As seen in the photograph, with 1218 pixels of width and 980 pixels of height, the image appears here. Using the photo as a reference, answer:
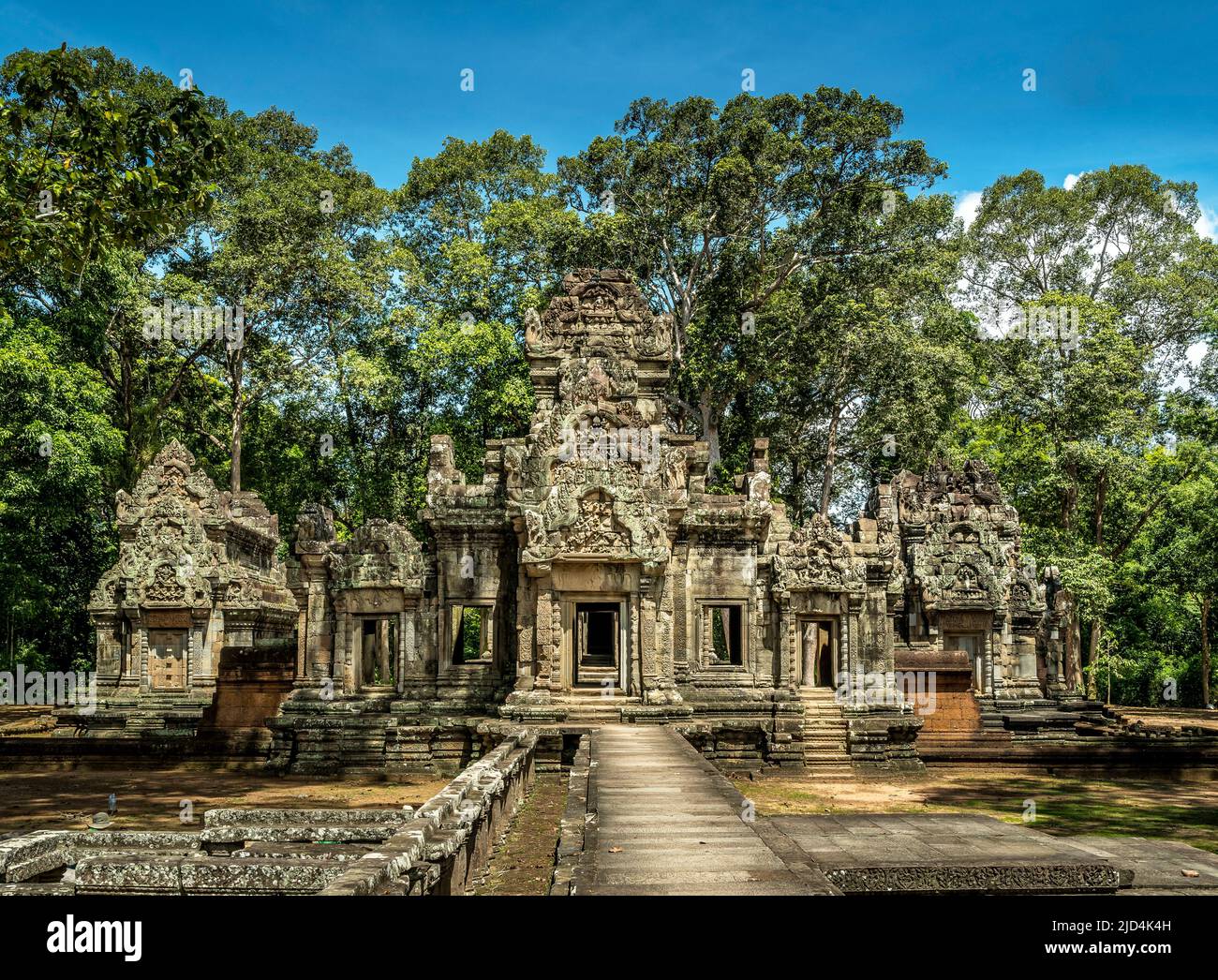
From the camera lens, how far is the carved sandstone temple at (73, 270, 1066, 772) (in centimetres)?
1619

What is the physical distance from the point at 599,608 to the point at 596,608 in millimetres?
275

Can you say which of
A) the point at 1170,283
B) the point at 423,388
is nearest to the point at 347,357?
the point at 423,388

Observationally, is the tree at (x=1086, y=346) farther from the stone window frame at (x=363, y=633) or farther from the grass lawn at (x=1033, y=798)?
the stone window frame at (x=363, y=633)

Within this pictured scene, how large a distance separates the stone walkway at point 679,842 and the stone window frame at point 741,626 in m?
8.06

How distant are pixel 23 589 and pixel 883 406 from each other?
2528cm

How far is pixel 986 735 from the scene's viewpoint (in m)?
19.1

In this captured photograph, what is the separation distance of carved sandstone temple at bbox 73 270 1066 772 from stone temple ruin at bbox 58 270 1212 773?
49mm

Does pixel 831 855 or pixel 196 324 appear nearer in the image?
pixel 831 855

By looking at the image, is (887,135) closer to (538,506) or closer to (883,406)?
(883,406)

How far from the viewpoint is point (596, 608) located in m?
21.7

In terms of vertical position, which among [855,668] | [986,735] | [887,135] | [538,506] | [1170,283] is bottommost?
[986,735]

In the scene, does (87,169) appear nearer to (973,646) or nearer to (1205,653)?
(973,646)

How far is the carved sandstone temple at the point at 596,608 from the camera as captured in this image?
16.2m
